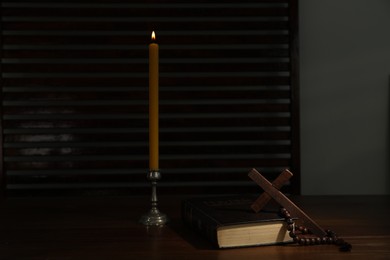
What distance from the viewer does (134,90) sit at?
1.18m

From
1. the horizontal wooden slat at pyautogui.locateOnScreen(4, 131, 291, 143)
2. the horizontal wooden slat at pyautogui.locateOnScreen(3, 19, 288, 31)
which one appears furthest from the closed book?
the horizontal wooden slat at pyautogui.locateOnScreen(3, 19, 288, 31)

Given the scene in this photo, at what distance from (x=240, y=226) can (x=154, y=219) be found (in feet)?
0.59

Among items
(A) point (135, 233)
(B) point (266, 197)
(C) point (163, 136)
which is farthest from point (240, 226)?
(C) point (163, 136)

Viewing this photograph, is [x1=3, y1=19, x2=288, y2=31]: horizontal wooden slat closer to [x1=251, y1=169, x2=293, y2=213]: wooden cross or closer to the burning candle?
the burning candle

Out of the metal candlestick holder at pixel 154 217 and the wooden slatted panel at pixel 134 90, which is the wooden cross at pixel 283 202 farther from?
the wooden slatted panel at pixel 134 90

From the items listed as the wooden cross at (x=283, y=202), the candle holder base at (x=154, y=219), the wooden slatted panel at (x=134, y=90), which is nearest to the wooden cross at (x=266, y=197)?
the wooden cross at (x=283, y=202)

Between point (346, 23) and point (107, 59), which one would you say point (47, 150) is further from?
point (346, 23)

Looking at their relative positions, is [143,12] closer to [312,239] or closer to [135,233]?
[135,233]

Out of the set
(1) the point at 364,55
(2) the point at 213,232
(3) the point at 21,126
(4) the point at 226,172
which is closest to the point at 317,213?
(2) the point at 213,232

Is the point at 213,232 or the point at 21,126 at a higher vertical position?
the point at 21,126

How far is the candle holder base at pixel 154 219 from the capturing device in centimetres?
69

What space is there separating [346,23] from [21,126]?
92 centimetres

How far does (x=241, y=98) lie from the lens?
1189 millimetres

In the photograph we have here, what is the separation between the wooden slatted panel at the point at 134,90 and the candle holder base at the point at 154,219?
1.59ft
